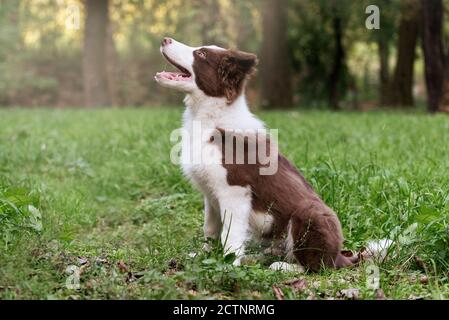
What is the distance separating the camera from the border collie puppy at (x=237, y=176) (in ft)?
14.4

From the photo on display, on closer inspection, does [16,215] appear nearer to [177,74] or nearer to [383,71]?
[177,74]

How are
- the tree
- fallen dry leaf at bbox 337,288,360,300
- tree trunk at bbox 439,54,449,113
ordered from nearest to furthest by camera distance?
fallen dry leaf at bbox 337,288,360,300 → tree trunk at bbox 439,54,449,113 → the tree

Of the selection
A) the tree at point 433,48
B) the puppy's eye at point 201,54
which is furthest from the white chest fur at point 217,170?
the tree at point 433,48

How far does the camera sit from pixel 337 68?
2183cm

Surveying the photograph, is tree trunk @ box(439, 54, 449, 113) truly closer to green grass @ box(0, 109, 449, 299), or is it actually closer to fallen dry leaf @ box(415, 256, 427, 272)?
green grass @ box(0, 109, 449, 299)

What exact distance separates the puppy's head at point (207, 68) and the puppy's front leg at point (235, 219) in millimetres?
708

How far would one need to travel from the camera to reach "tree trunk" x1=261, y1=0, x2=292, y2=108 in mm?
17531

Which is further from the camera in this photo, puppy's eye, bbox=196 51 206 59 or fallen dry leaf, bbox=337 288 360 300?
puppy's eye, bbox=196 51 206 59

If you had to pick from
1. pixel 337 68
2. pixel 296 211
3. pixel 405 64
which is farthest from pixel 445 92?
pixel 296 211

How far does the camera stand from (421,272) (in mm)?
4297

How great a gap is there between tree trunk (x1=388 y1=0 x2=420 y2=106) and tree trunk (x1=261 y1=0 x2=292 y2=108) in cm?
429

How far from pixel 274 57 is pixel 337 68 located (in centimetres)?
487

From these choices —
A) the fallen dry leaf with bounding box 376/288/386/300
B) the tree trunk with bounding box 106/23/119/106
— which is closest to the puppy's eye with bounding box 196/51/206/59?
the fallen dry leaf with bounding box 376/288/386/300
